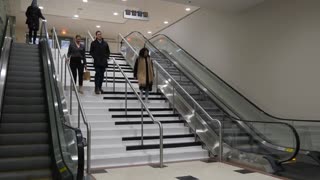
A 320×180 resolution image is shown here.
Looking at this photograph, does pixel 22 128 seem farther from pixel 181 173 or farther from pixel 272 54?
pixel 272 54

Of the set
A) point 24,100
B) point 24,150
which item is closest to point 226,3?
point 24,100

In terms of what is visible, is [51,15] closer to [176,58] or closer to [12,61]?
[176,58]

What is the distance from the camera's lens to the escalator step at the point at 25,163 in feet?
15.0

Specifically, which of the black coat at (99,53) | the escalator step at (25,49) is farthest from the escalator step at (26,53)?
the black coat at (99,53)

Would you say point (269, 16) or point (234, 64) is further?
point (234, 64)

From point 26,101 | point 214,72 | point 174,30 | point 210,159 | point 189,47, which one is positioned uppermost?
point 174,30

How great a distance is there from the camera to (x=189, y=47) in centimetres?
1324

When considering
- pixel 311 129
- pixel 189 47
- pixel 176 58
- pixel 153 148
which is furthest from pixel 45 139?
pixel 189 47

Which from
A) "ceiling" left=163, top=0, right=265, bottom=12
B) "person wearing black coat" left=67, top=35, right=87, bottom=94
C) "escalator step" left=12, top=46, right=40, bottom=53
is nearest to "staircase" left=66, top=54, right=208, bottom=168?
"person wearing black coat" left=67, top=35, right=87, bottom=94

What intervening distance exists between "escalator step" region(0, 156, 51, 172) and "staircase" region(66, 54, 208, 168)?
1139 millimetres

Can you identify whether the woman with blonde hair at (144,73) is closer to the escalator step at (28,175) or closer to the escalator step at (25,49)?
the escalator step at (25,49)

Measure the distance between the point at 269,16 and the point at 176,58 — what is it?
411 cm

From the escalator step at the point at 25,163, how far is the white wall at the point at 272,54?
5.90 m

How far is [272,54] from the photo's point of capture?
883 centimetres
